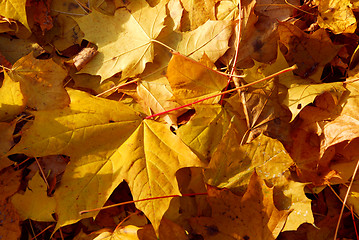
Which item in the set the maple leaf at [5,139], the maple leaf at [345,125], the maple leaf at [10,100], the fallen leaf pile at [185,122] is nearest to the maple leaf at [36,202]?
the fallen leaf pile at [185,122]

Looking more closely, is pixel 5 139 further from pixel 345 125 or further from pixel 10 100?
pixel 345 125

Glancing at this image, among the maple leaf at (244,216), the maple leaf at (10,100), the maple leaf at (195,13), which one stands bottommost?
the maple leaf at (244,216)

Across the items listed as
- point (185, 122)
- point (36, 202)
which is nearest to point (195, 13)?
point (185, 122)

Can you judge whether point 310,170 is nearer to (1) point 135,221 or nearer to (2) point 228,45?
(2) point 228,45

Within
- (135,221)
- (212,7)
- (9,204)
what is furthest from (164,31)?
(9,204)

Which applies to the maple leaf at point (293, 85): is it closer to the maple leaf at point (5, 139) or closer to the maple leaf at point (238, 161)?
the maple leaf at point (238, 161)
